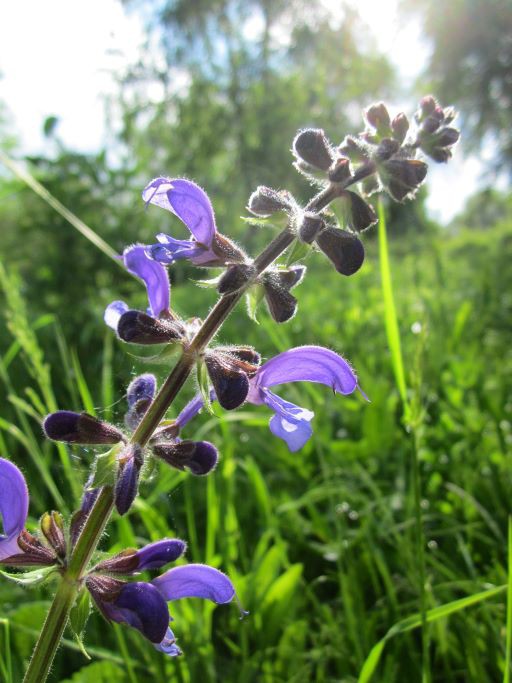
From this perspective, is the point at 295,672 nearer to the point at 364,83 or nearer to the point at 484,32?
the point at 484,32

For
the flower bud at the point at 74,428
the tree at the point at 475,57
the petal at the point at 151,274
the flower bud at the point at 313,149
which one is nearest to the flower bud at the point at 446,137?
the flower bud at the point at 313,149

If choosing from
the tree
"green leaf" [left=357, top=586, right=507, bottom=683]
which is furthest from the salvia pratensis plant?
the tree

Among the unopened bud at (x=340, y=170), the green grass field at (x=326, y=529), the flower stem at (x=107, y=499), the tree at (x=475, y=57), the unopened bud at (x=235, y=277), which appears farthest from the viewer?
the tree at (x=475, y=57)

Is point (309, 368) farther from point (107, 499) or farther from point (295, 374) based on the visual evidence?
point (107, 499)

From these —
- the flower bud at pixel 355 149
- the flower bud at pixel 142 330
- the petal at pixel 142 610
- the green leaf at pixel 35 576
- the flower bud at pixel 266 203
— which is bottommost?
the petal at pixel 142 610

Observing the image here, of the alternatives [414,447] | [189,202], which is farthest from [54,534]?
[414,447]

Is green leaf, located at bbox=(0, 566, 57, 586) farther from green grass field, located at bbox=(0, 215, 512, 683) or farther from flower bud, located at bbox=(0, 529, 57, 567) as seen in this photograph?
green grass field, located at bbox=(0, 215, 512, 683)

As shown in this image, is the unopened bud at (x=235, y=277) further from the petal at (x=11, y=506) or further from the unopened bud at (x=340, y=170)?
the petal at (x=11, y=506)
